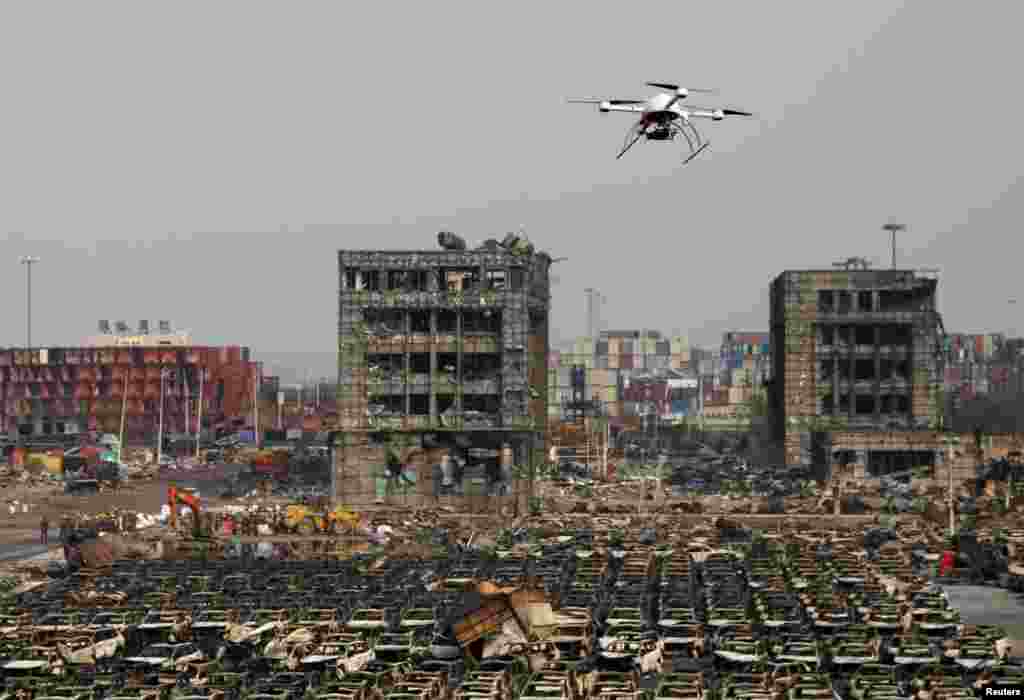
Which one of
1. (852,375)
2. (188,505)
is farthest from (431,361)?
(852,375)

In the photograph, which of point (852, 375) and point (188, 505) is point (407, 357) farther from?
point (852, 375)

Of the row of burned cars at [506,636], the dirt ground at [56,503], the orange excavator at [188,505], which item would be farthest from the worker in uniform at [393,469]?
the row of burned cars at [506,636]

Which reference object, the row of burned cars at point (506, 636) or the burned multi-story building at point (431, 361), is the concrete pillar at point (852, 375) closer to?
the burned multi-story building at point (431, 361)

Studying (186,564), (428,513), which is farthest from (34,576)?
(428,513)

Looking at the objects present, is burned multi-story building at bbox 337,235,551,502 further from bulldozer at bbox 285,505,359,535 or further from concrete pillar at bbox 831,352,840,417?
concrete pillar at bbox 831,352,840,417

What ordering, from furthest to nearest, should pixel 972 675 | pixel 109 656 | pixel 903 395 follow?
pixel 903 395 < pixel 109 656 < pixel 972 675

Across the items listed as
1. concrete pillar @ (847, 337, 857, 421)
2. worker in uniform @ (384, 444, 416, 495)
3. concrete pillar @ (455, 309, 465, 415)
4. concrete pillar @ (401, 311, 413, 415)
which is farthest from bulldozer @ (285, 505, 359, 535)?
concrete pillar @ (847, 337, 857, 421)

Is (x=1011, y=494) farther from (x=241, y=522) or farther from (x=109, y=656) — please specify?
(x=109, y=656)
